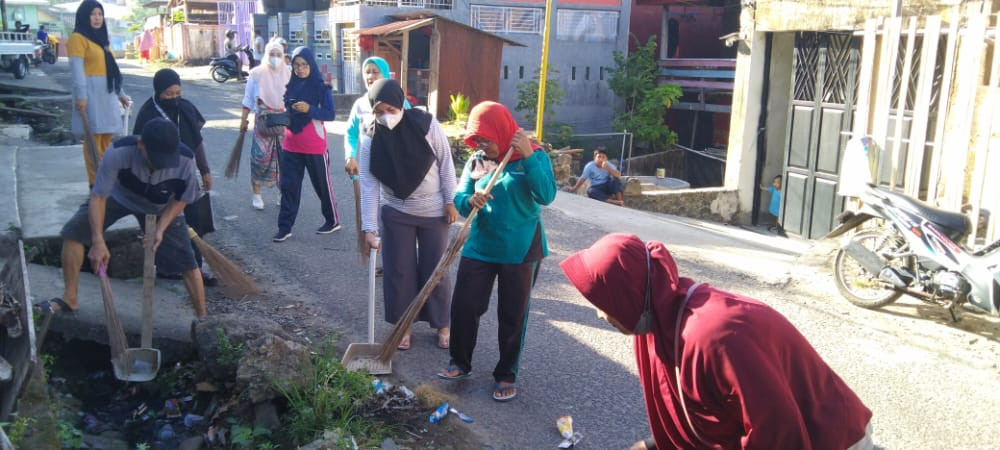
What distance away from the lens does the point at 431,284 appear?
4.16 m

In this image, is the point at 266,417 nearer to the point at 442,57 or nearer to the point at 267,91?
the point at 267,91

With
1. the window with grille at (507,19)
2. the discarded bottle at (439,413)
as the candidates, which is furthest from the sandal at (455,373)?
the window with grille at (507,19)

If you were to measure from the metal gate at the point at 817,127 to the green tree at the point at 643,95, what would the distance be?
9.34m

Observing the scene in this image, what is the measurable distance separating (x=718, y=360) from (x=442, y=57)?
656 inches

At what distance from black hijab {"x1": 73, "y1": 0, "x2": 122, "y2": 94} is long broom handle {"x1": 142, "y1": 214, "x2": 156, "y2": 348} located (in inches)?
102

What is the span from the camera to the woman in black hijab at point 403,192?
4418 millimetres

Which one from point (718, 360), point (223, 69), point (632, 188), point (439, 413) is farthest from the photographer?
point (223, 69)

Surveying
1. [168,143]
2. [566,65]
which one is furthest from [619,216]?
[566,65]

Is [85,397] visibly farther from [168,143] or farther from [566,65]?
[566,65]

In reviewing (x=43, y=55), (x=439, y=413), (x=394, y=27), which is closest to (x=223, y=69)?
(x=43, y=55)

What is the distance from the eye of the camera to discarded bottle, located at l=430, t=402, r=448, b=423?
3.85 metres

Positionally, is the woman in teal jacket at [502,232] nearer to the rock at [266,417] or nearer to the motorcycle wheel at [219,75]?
the rock at [266,417]

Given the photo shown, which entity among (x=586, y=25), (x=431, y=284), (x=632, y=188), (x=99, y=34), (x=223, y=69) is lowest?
(x=632, y=188)

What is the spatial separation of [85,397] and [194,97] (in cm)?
1724
